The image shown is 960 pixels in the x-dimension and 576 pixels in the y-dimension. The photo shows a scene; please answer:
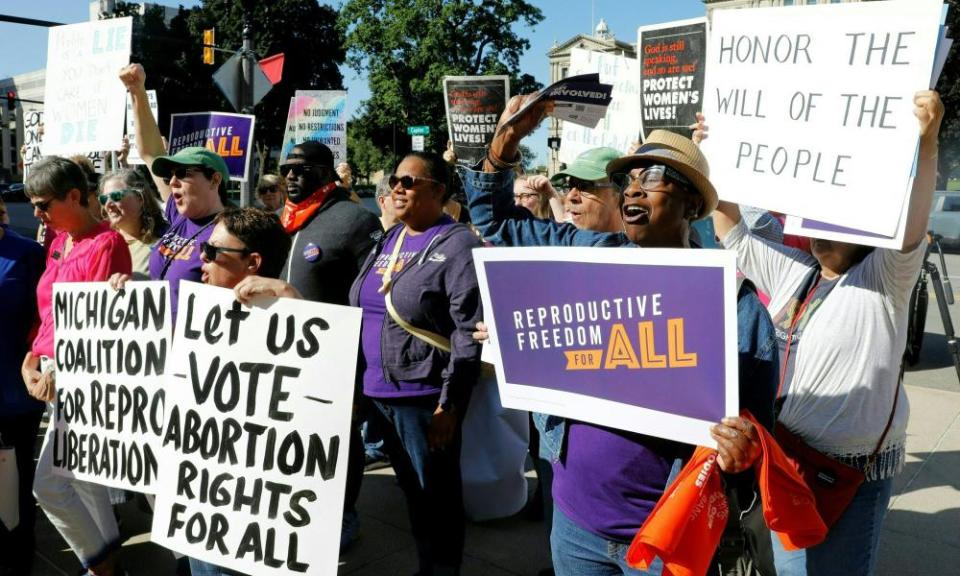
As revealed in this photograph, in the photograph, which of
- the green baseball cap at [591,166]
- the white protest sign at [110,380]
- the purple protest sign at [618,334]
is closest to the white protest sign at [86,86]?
the white protest sign at [110,380]

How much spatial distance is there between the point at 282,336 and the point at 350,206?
143 centimetres

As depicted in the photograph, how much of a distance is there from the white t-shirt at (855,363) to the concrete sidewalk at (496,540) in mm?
1871

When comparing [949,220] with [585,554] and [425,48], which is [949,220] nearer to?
[585,554]

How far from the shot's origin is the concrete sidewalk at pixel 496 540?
12.1 ft

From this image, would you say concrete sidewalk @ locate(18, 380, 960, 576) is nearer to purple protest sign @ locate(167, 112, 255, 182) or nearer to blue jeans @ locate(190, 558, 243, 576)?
blue jeans @ locate(190, 558, 243, 576)

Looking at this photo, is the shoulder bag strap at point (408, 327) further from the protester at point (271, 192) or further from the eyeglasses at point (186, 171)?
the protester at point (271, 192)

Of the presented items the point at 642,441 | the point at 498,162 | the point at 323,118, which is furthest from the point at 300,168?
the point at 323,118

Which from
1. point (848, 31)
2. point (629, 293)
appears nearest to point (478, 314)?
point (629, 293)

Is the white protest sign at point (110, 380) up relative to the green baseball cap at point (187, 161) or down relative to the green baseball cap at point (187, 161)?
down

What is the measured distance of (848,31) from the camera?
2.24 m

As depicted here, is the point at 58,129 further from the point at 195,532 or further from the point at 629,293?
the point at 629,293

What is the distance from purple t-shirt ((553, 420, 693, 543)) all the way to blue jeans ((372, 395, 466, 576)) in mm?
1208

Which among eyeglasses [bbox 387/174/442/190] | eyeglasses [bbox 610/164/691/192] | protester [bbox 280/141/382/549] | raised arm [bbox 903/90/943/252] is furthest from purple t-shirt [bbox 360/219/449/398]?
raised arm [bbox 903/90/943/252]

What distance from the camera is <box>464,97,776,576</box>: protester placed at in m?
1.86
